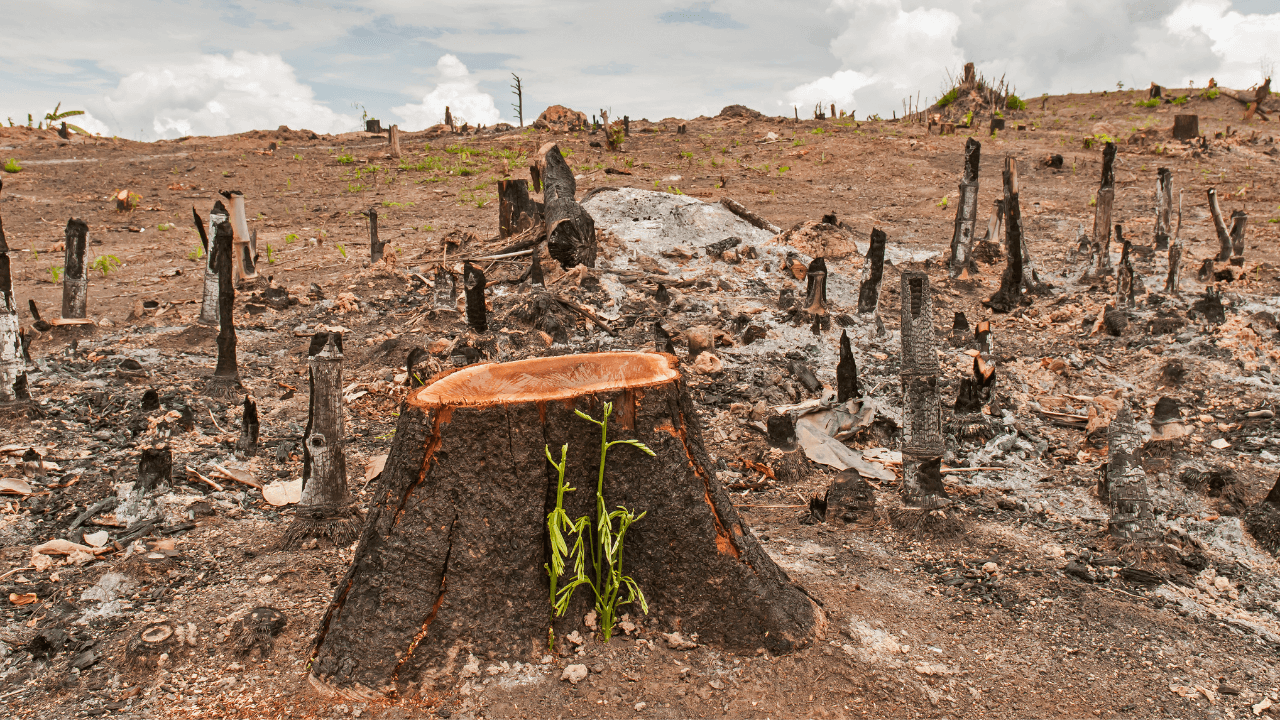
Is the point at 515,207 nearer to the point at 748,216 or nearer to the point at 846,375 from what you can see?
the point at 748,216

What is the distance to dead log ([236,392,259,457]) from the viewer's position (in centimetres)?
513

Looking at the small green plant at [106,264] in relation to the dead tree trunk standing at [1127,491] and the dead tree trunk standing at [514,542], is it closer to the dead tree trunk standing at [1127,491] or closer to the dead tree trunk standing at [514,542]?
the dead tree trunk standing at [514,542]

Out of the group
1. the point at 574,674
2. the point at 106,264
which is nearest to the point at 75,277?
the point at 106,264

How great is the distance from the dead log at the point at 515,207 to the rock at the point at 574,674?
8.14 meters

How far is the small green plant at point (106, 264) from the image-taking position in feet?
33.5

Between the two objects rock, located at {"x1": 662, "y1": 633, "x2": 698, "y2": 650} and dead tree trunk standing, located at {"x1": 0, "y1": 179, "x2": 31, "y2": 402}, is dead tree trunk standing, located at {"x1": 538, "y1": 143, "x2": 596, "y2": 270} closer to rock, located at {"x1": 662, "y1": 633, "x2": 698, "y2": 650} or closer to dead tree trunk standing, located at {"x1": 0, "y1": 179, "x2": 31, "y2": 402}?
dead tree trunk standing, located at {"x1": 0, "y1": 179, "x2": 31, "y2": 402}

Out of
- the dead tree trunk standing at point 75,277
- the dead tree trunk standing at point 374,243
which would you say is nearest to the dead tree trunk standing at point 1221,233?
the dead tree trunk standing at point 374,243

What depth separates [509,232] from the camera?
10.5 metres

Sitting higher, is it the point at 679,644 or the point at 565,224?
the point at 565,224

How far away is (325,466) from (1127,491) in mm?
4317

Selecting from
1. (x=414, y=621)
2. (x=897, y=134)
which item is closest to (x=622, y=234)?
(x=414, y=621)

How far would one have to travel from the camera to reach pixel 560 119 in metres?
25.3

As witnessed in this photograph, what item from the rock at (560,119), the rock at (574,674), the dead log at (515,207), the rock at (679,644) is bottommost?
the rock at (574,674)

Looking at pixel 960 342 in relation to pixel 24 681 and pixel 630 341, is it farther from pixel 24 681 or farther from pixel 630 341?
pixel 24 681
